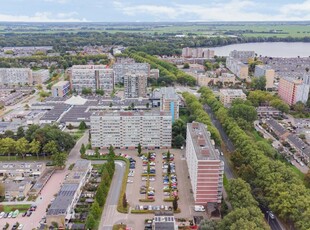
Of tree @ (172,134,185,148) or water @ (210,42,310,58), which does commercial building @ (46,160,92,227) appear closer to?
tree @ (172,134,185,148)

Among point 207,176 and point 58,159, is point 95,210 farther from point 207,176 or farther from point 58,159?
point 58,159

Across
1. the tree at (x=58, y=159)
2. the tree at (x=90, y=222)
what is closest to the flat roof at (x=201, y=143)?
the tree at (x=90, y=222)

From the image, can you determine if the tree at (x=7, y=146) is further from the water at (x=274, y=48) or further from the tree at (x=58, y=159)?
the water at (x=274, y=48)

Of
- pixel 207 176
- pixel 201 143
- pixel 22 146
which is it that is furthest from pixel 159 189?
pixel 22 146

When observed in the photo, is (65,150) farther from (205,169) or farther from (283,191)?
(283,191)

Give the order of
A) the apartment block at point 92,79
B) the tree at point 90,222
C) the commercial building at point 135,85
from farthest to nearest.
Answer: the apartment block at point 92,79 → the commercial building at point 135,85 → the tree at point 90,222

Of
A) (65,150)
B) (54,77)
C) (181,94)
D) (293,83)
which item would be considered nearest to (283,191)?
(65,150)

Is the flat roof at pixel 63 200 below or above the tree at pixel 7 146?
below
